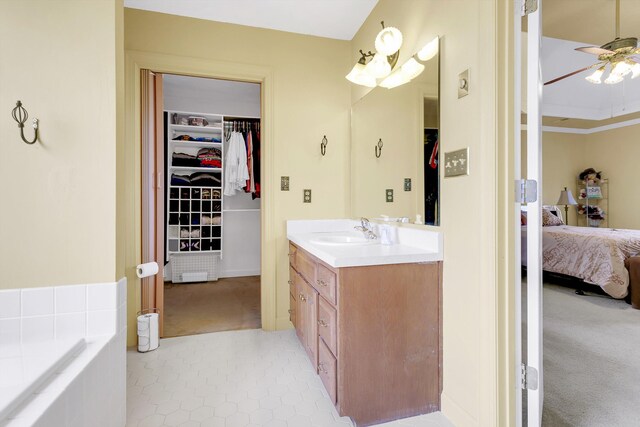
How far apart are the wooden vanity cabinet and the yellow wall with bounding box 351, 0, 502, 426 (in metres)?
0.08

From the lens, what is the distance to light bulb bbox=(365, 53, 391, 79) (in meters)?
2.10

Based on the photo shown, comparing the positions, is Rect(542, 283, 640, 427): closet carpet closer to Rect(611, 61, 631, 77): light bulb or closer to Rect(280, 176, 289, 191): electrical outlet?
Rect(280, 176, 289, 191): electrical outlet

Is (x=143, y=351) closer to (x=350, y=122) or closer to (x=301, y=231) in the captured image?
(x=301, y=231)

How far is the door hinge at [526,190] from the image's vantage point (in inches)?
51.4

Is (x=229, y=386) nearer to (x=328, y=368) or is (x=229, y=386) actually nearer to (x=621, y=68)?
(x=328, y=368)

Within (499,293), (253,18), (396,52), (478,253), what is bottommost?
(499,293)

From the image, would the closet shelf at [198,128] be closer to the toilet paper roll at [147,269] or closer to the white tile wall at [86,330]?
the toilet paper roll at [147,269]

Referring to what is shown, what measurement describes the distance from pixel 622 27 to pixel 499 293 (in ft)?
10.5

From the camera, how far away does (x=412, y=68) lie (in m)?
1.88

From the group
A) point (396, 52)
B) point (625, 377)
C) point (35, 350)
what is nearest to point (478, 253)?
point (396, 52)

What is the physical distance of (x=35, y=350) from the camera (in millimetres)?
1108

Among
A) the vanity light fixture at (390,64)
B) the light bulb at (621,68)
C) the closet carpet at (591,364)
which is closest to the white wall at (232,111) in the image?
the vanity light fixture at (390,64)

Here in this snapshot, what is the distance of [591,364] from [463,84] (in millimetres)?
2054

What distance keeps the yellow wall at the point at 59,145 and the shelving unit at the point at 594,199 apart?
27.2 feet
